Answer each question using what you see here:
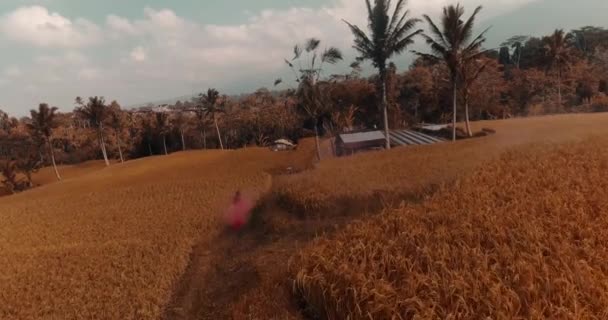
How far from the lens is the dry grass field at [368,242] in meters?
5.92

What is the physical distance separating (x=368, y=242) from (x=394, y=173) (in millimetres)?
8651

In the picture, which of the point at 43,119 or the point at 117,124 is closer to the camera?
the point at 43,119

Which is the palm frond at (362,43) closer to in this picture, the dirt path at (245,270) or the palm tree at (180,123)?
the dirt path at (245,270)

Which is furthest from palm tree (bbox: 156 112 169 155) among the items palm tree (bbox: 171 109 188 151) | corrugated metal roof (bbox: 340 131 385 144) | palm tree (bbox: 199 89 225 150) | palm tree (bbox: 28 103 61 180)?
corrugated metal roof (bbox: 340 131 385 144)

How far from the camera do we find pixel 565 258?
245 inches

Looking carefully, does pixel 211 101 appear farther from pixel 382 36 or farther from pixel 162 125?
pixel 382 36

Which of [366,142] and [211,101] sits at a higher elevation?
[211,101]

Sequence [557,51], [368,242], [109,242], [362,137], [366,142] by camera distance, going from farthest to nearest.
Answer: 1. [557,51]
2. [362,137]
3. [366,142]
4. [109,242]
5. [368,242]

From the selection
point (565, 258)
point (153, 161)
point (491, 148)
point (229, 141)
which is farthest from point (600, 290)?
point (229, 141)

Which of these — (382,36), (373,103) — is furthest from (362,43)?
(373,103)

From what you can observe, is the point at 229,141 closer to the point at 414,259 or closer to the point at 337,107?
the point at 337,107

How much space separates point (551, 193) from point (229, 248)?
9555 mm

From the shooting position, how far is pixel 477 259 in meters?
6.59

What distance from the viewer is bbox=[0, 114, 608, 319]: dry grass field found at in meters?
5.92
